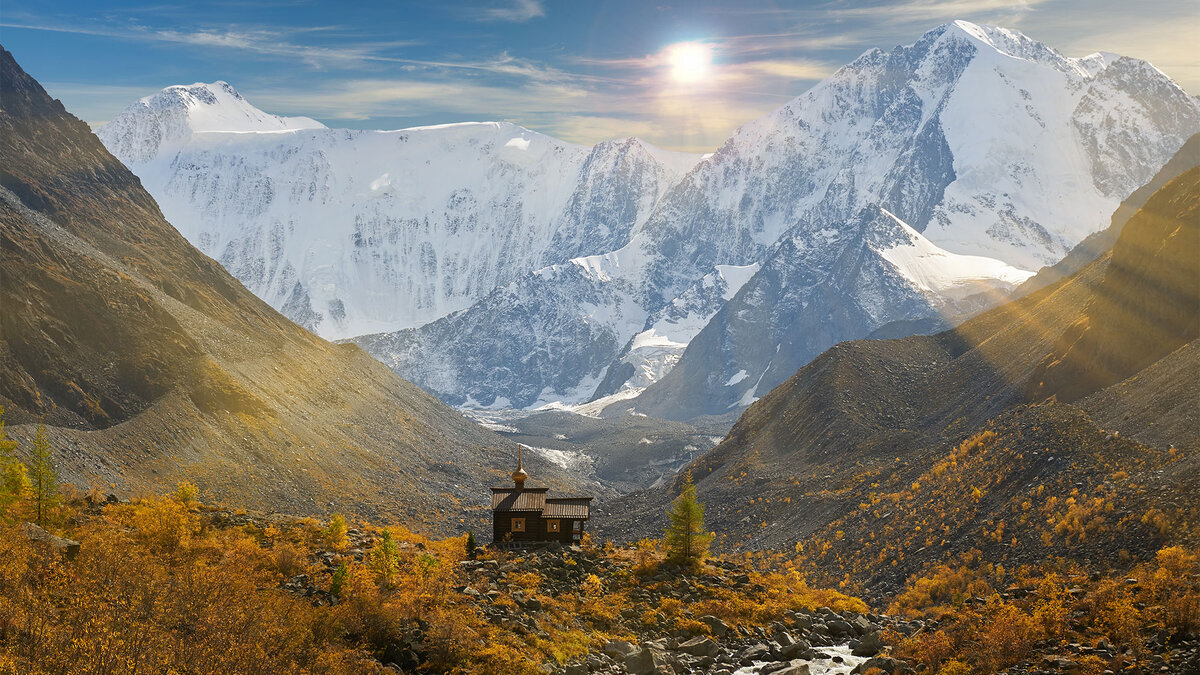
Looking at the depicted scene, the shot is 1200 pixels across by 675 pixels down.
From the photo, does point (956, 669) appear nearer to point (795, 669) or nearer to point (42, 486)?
point (795, 669)

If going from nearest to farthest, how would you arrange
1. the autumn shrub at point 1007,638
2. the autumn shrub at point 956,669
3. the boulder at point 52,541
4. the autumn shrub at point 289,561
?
the boulder at point 52,541 → the autumn shrub at point 1007,638 → the autumn shrub at point 956,669 → the autumn shrub at point 289,561

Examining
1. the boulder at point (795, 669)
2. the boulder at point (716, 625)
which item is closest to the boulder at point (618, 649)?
the boulder at point (795, 669)

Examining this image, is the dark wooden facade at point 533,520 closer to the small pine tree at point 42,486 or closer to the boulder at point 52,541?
the small pine tree at point 42,486

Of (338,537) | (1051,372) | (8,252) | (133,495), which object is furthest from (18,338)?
(1051,372)

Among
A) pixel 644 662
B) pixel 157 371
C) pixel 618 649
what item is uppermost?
pixel 157 371

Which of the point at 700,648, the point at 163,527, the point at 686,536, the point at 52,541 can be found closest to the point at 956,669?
the point at 700,648

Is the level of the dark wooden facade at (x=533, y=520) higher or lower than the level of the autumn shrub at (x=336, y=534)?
higher

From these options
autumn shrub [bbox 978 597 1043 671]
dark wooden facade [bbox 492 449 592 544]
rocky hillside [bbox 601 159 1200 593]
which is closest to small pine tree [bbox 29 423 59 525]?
dark wooden facade [bbox 492 449 592 544]
